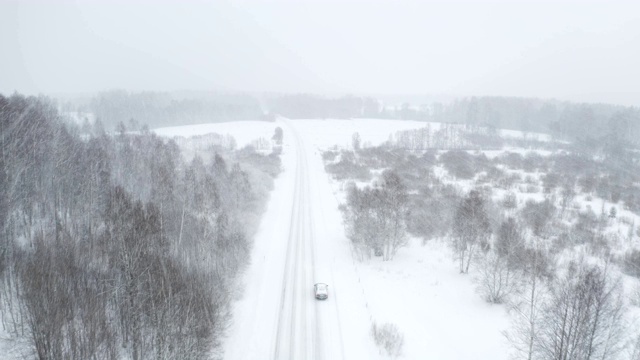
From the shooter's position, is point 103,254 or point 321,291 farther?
point 321,291

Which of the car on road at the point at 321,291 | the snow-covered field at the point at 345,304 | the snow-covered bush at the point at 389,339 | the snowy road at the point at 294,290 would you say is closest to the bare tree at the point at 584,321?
the snow-covered field at the point at 345,304

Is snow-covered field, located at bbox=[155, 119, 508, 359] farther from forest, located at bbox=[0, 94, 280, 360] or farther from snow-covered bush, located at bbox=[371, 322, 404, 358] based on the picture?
forest, located at bbox=[0, 94, 280, 360]

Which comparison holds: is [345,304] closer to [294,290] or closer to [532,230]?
[294,290]

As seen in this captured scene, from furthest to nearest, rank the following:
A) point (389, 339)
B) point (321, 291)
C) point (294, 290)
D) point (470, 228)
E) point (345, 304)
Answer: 1. point (470, 228)
2. point (294, 290)
3. point (321, 291)
4. point (345, 304)
5. point (389, 339)

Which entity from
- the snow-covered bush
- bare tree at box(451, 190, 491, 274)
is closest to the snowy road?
the snow-covered bush

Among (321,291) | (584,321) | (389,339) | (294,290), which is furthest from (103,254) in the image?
(584,321)

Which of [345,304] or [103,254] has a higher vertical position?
[103,254]
